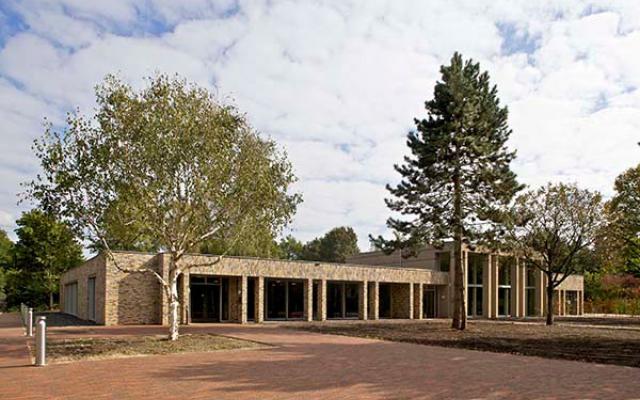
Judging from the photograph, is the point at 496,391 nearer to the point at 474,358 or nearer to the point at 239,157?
the point at 474,358

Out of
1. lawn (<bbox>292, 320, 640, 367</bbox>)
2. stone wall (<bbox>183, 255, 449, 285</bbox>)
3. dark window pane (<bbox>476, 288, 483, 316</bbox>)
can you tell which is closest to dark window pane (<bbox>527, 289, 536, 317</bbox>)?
dark window pane (<bbox>476, 288, 483, 316</bbox>)

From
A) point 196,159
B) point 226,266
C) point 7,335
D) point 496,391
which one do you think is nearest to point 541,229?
point 226,266

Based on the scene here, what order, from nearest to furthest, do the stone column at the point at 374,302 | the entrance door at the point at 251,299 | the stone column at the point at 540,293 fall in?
the entrance door at the point at 251,299 < the stone column at the point at 374,302 < the stone column at the point at 540,293

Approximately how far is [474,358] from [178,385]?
832cm

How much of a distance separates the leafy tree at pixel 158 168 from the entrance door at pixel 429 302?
26153mm

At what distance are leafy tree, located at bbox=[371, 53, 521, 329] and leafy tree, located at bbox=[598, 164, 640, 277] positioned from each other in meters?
6.83

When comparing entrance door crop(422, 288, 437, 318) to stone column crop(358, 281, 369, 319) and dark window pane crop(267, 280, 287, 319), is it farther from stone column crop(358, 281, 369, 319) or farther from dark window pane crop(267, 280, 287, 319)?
dark window pane crop(267, 280, 287, 319)

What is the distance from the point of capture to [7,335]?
21.4m

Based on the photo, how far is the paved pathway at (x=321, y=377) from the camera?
10.1 metres

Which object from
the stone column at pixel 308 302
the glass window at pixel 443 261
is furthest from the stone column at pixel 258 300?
the glass window at pixel 443 261

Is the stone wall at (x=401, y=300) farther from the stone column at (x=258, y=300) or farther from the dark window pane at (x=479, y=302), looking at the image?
the stone column at (x=258, y=300)

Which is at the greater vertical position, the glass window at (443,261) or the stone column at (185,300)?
the glass window at (443,261)

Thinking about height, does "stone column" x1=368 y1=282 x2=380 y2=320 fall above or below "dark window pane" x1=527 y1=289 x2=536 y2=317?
above

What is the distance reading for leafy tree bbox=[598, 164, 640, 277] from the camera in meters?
30.2
